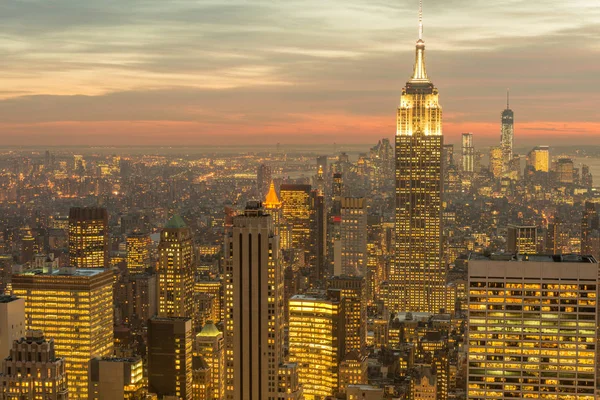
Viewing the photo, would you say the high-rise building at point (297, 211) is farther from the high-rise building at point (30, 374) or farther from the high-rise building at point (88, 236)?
the high-rise building at point (30, 374)

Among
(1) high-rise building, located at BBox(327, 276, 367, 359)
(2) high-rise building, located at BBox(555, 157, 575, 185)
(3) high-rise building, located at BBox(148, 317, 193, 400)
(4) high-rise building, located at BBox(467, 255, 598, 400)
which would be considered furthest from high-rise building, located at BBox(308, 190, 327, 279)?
(4) high-rise building, located at BBox(467, 255, 598, 400)

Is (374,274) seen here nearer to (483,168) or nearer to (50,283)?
(483,168)

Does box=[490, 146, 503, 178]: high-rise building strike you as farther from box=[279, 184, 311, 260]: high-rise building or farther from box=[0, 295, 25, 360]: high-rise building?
box=[0, 295, 25, 360]: high-rise building

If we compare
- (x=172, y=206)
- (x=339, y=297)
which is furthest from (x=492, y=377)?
(x=172, y=206)

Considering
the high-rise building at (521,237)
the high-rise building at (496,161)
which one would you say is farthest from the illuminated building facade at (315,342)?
the high-rise building at (496,161)

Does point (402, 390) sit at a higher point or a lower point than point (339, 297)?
lower

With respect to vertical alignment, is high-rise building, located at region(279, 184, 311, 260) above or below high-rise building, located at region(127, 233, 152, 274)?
above

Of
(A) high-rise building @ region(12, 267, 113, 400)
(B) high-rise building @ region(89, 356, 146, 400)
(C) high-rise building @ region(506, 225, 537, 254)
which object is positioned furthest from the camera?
(C) high-rise building @ region(506, 225, 537, 254)
